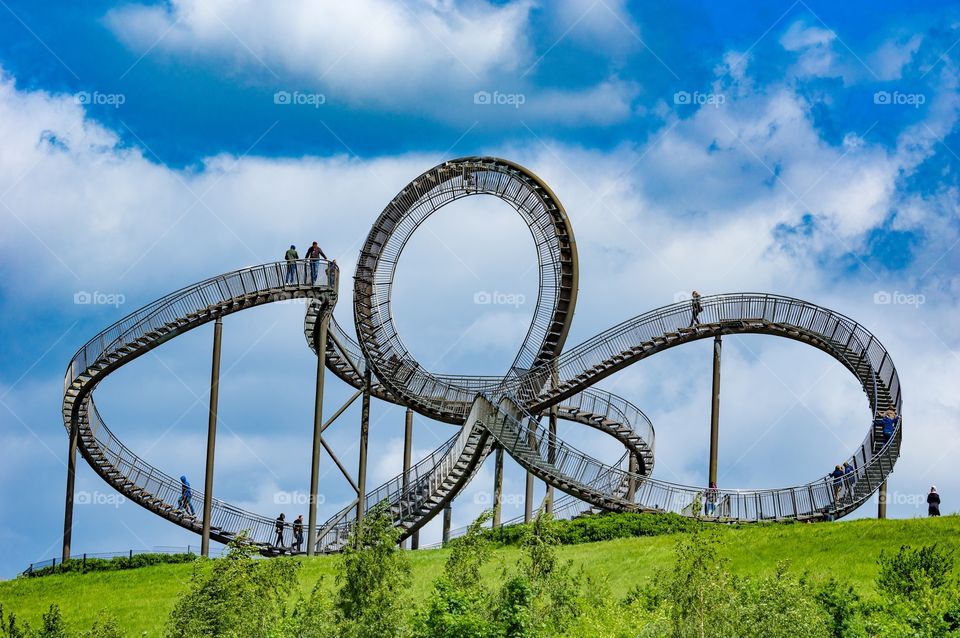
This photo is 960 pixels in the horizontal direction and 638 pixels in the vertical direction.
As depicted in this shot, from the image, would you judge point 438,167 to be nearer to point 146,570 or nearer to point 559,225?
point 559,225

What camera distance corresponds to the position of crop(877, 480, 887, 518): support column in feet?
133

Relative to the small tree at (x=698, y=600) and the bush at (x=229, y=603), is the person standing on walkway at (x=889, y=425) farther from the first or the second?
the bush at (x=229, y=603)

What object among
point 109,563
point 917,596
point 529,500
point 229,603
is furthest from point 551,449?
point 229,603

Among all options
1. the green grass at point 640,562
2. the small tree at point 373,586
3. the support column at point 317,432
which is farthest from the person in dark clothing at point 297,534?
the small tree at point 373,586

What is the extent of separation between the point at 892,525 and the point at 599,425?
13.2 metres

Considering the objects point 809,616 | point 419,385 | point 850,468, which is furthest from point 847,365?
point 809,616

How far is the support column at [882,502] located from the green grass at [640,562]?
3.71 m

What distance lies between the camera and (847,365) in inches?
1735

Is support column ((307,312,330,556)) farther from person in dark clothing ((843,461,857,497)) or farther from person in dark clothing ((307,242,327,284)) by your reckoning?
person in dark clothing ((843,461,857,497))

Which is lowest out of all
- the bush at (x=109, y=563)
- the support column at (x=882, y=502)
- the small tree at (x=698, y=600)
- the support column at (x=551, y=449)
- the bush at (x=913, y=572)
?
the small tree at (x=698, y=600)

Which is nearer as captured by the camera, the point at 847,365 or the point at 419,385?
the point at 847,365

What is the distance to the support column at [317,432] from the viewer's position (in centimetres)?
4341

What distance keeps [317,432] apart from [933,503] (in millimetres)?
18192

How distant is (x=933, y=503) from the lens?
4166 cm
